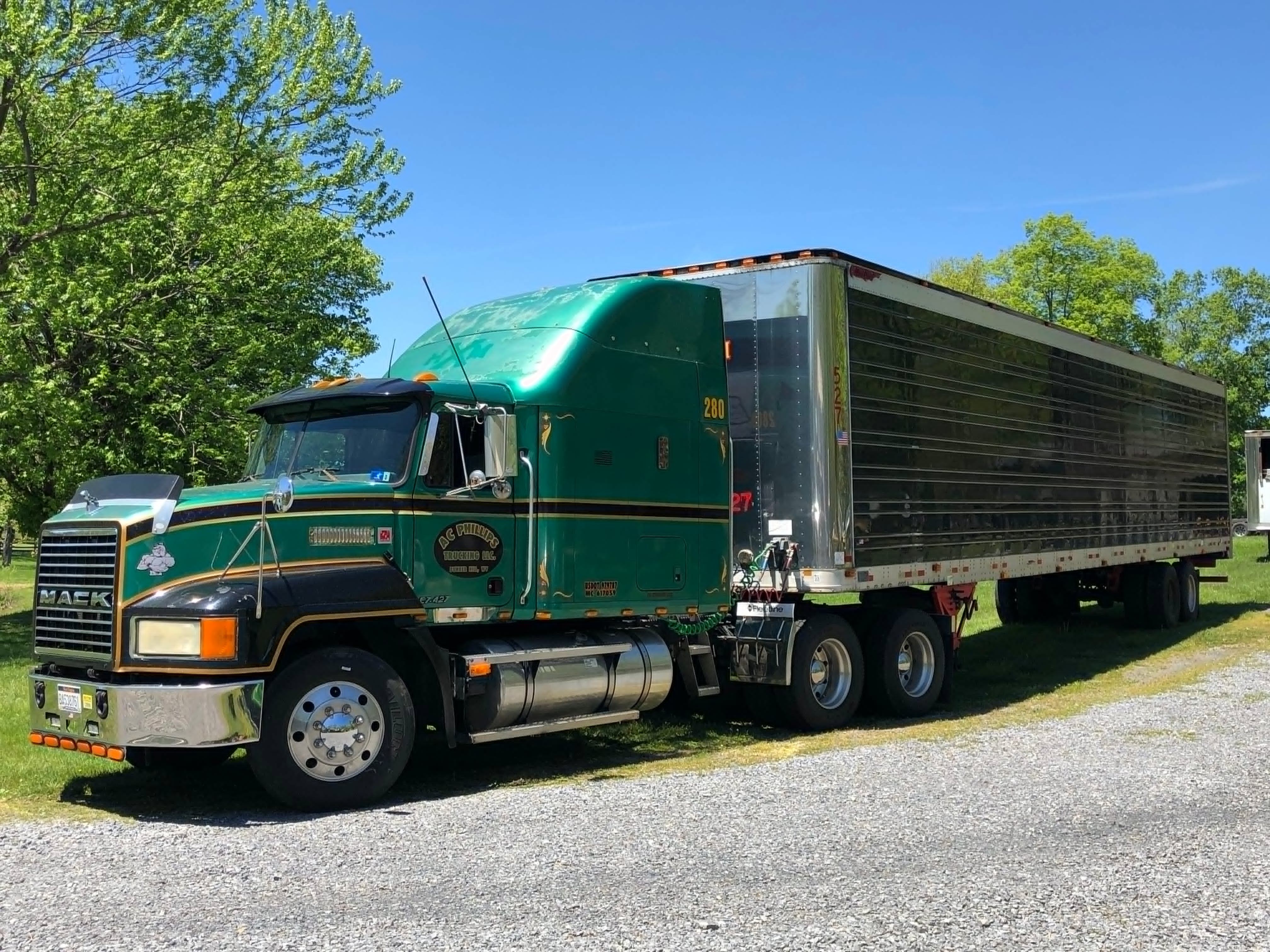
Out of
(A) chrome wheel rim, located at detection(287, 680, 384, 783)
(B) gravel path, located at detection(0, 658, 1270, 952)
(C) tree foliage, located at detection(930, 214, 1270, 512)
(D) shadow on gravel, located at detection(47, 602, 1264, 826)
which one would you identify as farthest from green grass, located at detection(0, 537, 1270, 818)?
(C) tree foliage, located at detection(930, 214, 1270, 512)

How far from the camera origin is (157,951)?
4.88m

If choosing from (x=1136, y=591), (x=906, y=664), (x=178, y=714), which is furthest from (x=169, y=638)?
(x=1136, y=591)

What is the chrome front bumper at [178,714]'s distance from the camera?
23.1 feet

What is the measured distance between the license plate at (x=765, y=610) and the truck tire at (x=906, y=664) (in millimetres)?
1308

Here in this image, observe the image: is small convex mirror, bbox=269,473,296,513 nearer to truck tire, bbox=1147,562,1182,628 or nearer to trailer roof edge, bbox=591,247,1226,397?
trailer roof edge, bbox=591,247,1226,397

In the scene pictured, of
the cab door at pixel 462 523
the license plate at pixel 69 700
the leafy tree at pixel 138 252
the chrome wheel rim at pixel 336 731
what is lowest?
the chrome wheel rim at pixel 336 731

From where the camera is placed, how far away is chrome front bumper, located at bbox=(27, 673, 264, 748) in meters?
7.04

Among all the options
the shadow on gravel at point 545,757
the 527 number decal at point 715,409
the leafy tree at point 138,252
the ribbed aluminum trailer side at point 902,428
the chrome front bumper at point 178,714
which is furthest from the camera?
the leafy tree at point 138,252

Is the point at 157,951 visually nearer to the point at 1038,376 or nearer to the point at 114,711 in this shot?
the point at 114,711

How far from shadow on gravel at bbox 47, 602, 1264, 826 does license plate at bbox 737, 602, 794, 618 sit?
0.96m

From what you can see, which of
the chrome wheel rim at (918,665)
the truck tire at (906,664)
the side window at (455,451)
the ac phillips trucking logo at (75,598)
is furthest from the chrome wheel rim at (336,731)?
the chrome wheel rim at (918,665)

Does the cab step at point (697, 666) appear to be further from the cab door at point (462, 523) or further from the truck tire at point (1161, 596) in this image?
the truck tire at point (1161, 596)

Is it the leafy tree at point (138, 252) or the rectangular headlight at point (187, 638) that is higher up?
the leafy tree at point (138, 252)

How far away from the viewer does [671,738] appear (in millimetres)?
10320
